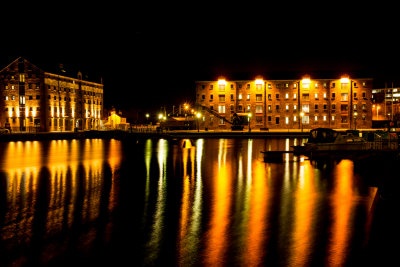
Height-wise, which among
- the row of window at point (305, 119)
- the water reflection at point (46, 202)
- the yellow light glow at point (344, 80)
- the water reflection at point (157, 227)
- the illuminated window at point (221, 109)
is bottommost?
the water reflection at point (157, 227)

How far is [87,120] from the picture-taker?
86000 millimetres

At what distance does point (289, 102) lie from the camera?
75.4 m

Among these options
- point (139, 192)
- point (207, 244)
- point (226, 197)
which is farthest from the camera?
point (139, 192)

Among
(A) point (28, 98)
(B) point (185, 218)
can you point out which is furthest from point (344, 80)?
(B) point (185, 218)

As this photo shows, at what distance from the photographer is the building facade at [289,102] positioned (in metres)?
74.2

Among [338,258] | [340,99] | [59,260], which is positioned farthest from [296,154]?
[340,99]

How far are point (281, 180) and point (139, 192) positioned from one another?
19.6 feet

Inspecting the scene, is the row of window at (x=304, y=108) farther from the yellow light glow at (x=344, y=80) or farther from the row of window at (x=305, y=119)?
the yellow light glow at (x=344, y=80)

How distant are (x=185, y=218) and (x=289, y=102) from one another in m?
69.7

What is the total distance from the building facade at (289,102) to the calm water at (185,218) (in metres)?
60.0

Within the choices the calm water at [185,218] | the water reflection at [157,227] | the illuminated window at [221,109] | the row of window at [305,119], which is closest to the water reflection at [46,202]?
the calm water at [185,218]

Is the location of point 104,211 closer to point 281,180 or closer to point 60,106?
point 281,180

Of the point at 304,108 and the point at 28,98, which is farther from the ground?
the point at 28,98

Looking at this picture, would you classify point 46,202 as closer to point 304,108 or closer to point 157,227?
point 157,227
